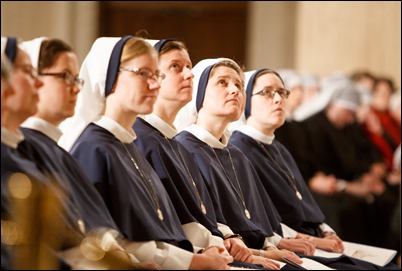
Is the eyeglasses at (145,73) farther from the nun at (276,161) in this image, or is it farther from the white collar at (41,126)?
the nun at (276,161)

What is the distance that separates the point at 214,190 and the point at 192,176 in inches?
8.3

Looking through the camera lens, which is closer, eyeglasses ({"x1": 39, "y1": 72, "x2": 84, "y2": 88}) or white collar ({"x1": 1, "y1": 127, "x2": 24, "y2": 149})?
white collar ({"x1": 1, "y1": 127, "x2": 24, "y2": 149})

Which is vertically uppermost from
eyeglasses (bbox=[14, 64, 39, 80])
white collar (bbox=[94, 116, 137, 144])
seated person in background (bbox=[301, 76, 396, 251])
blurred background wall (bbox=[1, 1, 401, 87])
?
eyeglasses (bbox=[14, 64, 39, 80])

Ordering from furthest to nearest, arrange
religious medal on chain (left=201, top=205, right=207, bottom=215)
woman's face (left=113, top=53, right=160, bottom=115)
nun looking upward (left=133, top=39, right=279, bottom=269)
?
religious medal on chain (left=201, top=205, right=207, bottom=215)
nun looking upward (left=133, top=39, right=279, bottom=269)
woman's face (left=113, top=53, right=160, bottom=115)

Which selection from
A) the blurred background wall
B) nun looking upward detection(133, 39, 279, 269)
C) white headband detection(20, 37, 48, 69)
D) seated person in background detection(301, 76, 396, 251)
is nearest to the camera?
white headband detection(20, 37, 48, 69)

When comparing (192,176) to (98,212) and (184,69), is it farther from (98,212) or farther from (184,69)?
(98,212)

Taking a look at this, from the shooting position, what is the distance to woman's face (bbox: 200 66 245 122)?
5.81 m

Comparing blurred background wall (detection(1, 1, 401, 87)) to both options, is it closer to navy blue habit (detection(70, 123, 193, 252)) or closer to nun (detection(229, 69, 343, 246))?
nun (detection(229, 69, 343, 246))

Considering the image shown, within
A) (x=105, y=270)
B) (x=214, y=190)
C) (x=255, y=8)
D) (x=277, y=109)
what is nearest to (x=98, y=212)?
(x=105, y=270)

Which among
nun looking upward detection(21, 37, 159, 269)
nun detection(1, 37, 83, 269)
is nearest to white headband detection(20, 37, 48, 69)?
nun looking upward detection(21, 37, 159, 269)

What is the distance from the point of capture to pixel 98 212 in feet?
14.7

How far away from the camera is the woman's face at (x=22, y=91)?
403 centimetres

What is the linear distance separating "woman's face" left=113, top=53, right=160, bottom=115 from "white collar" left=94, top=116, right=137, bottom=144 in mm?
73

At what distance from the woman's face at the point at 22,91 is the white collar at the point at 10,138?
0.22ft
